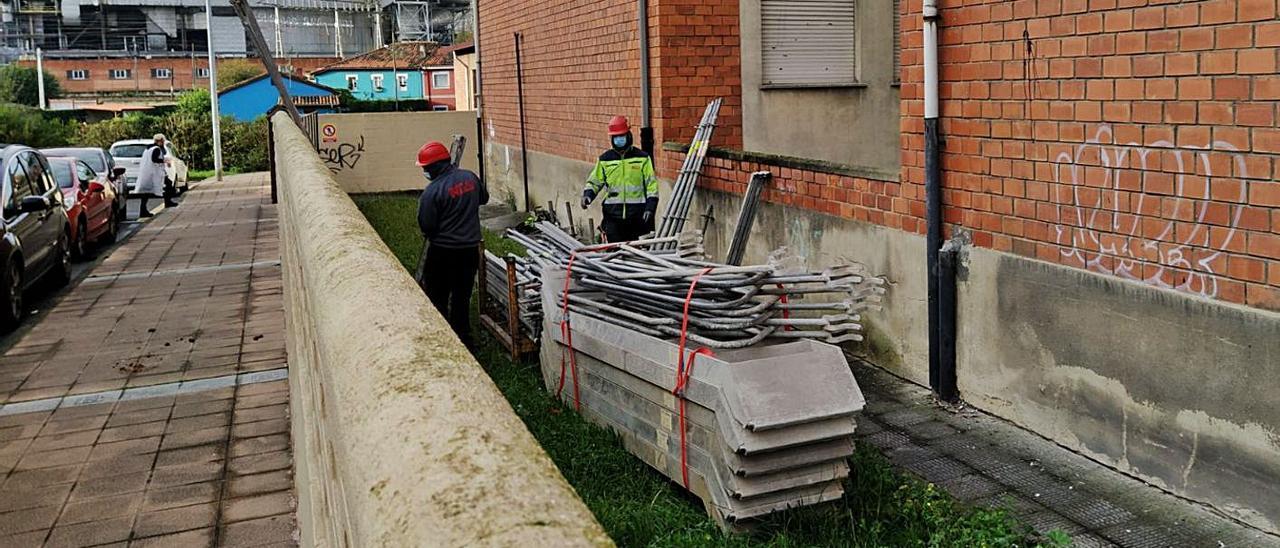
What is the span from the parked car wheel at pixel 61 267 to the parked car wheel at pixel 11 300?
1938 mm

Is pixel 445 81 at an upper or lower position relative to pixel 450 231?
upper

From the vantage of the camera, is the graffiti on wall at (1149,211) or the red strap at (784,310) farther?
the red strap at (784,310)

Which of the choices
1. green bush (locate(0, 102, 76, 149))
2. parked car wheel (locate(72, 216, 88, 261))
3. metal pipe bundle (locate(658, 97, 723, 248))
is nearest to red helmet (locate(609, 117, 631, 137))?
metal pipe bundle (locate(658, 97, 723, 248))

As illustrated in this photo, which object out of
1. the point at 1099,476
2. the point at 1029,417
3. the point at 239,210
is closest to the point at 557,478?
the point at 1099,476

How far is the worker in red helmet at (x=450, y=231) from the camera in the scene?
9320 mm

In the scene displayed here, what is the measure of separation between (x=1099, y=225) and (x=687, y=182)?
4996mm

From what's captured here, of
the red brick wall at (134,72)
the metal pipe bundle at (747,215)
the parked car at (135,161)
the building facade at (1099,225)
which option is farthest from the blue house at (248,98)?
the building facade at (1099,225)

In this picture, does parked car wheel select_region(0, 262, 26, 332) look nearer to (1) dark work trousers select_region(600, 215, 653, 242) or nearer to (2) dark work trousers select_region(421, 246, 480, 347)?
(2) dark work trousers select_region(421, 246, 480, 347)

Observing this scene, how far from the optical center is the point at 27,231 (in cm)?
1244

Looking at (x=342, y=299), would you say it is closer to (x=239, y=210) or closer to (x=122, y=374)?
(x=122, y=374)

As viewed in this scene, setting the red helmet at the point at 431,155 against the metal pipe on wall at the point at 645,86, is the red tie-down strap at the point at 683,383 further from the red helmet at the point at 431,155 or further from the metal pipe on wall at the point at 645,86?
the metal pipe on wall at the point at 645,86

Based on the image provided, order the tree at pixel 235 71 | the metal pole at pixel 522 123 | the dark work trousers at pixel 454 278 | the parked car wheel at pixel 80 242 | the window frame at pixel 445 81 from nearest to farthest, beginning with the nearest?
the dark work trousers at pixel 454 278, the parked car wheel at pixel 80 242, the metal pole at pixel 522 123, the window frame at pixel 445 81, the tree at pixel 235 71

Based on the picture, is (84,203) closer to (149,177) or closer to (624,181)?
(149,177)

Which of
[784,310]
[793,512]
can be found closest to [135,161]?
[784,310]
